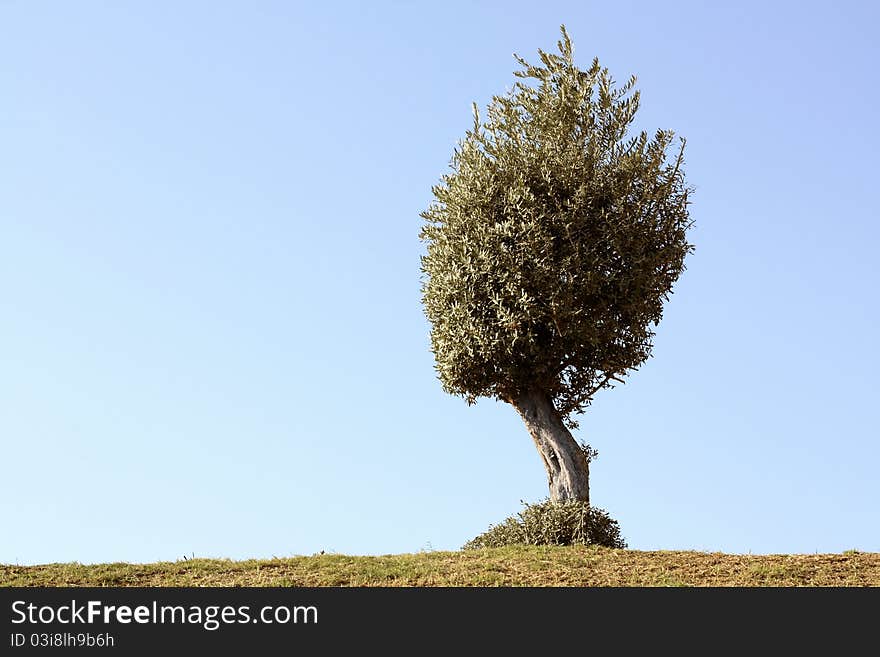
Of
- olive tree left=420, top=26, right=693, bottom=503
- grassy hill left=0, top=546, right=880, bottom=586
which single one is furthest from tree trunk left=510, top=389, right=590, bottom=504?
grassy hill left=0, top=546, right=880, bottom=586

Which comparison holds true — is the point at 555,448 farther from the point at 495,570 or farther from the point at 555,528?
the point at 495,570

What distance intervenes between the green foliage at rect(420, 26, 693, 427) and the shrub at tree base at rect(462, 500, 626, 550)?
2.46 metres

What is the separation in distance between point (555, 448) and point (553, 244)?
191 inches

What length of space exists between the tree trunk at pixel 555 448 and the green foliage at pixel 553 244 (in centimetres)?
38

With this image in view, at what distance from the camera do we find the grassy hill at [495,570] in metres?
14.5

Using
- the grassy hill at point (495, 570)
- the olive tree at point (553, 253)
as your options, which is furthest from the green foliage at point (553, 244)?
the grassy hill at point (495, 570)

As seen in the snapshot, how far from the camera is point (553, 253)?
19.5 m

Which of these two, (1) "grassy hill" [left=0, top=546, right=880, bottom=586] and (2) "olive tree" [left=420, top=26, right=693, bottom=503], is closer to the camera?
(1) "grassy hill" [left=0, top=546, right=880, bottom=586]

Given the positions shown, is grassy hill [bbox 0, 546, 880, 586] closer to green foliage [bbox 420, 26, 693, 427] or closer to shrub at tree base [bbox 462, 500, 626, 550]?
shrub at tree base [bbox 462, 500, 626, 550]

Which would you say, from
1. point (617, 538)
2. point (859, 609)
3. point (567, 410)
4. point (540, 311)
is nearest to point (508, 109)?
point (540, 311)

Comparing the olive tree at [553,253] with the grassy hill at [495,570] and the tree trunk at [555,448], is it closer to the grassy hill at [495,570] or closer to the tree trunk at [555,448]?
the tree trunk at [555,448]

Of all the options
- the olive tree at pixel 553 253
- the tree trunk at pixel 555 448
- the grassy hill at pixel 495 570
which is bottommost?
the grassy hill at pixel 495 570

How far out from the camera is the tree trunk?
20359 mm

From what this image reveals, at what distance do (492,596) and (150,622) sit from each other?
15.3 ft
